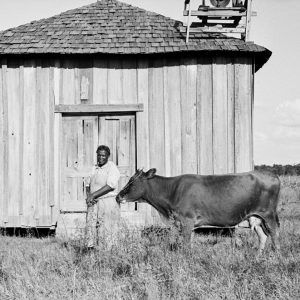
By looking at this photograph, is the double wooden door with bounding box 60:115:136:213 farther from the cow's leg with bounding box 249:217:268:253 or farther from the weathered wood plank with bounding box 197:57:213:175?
the cow's leg with bounding box 249:217:268:253

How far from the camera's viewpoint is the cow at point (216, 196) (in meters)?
8.30

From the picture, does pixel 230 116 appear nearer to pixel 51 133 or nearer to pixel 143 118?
pixel 143 118

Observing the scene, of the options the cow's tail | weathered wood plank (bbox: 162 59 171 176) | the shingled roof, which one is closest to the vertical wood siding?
weathered wood plank (bbox: 162 59 171 176)

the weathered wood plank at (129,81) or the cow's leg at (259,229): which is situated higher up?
the weathered wood plank at (129,81)

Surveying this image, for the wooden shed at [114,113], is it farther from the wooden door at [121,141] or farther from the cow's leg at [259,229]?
the cow's leg at [259,229]

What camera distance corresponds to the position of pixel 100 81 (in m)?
10.7

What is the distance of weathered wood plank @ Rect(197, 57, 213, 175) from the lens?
10492mm

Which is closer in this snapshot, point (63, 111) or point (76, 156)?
point (63, 111)

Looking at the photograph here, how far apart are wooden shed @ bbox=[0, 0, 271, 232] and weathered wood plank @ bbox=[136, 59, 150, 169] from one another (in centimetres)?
2

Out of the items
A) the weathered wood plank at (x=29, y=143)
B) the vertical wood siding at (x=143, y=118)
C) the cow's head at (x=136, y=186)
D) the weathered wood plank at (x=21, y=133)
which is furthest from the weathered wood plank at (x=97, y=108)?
the cow's head at (x=136, y=186)

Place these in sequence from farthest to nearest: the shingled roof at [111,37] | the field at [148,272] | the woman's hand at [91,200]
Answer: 1. the shingled roof at [111,37]
2. the woman's hand at [91,200]
3. the field at [148,272]

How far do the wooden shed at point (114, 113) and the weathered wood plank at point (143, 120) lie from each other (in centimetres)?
2

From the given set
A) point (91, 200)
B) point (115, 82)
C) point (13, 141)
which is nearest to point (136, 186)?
point (91, 200)

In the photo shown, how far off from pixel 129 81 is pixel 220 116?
205 centimetres
